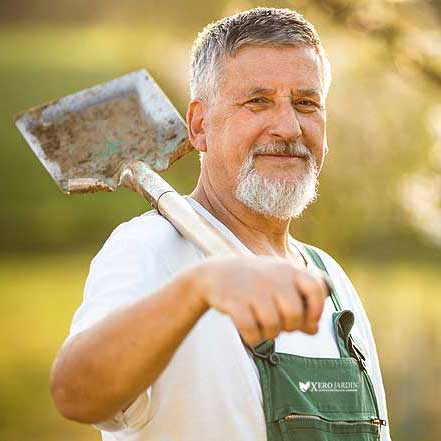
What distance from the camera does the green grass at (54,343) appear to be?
6309 mm

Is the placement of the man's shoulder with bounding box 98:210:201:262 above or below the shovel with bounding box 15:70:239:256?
below

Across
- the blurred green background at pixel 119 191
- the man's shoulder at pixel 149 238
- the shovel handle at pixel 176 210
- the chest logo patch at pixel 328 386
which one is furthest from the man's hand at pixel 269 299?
the blurred green background at pixel 119 191

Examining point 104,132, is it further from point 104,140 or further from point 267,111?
point 267,111

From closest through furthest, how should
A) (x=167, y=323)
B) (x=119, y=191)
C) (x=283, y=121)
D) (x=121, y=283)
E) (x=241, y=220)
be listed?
1. (x=167, y=323)
2. (x=121, y=283)
3. (x=283, y=121)
4. (x=241, y=220)
5. (x=119, y=191)

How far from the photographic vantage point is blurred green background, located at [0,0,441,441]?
5598mm

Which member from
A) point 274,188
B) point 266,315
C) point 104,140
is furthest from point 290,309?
point 104,140

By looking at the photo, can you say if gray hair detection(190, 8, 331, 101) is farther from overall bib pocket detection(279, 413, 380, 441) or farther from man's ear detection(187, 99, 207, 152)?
overall bib pocket detection(279, 413, 380, 441)

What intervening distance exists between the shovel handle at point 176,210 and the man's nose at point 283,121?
27 cm

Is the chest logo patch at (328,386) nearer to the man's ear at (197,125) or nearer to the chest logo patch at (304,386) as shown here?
the chest logo patch at (304,386)

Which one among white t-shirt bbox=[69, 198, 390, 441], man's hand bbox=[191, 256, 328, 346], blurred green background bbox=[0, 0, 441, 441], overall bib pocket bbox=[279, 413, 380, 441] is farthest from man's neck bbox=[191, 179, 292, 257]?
blurred green background bbox=[0, 0, 441, 441]

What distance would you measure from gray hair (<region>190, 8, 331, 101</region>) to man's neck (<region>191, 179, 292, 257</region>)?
0.24 meters

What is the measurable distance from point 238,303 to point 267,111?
96 centimetres

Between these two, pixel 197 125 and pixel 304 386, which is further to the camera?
pixel 197 125

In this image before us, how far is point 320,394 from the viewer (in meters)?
1.89
